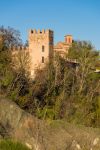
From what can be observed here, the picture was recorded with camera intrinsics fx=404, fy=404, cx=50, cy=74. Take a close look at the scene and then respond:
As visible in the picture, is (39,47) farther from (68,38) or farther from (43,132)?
(43,132)

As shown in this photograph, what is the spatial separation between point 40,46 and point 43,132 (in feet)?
116

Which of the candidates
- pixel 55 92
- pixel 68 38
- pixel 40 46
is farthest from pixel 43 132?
pixel 68 38

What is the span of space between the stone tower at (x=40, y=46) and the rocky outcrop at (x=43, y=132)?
3361 centimetres

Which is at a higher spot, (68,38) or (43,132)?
(68,38)

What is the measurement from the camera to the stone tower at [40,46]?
4291 cm

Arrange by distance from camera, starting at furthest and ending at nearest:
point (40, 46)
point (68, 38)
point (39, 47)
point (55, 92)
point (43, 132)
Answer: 1. point (68, 38)
2. point (40, 46)
3. point (39, 47)
4. point (55, 92)
5. point (43, 132)

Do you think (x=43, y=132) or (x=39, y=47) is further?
(x=39, y=47)

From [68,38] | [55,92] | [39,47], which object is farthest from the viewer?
[68,38]

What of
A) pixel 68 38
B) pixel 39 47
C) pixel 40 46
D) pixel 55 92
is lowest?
pixel 55 92

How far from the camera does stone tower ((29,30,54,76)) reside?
42.9 meters

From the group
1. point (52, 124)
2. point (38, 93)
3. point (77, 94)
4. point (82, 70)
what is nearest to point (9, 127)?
point (52, 124)

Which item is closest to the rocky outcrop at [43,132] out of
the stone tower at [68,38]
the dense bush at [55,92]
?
the dense bush at [55,92]

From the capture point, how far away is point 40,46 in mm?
43719

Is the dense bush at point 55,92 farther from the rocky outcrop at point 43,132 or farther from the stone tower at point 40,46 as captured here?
the rocky outcrop at point 43,132
